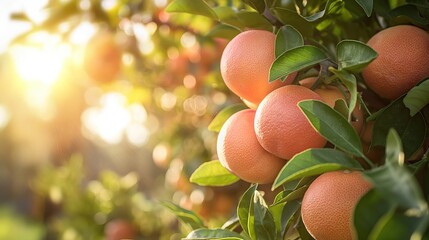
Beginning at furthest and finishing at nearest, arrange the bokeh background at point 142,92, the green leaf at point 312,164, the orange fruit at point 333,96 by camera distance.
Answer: the bokeh background at point 142,92, the orange fruit at point 333,96, the green leaf at point 312,164

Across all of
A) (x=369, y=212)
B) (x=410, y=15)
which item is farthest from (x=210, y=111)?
(x=369, y=212)

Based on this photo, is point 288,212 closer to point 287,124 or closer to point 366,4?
point 287,124

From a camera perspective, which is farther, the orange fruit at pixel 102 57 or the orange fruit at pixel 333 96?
the orange fruit at pixel 102 57

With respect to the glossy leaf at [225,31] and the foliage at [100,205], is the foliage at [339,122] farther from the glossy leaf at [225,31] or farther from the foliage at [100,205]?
the foliage at [100,205]

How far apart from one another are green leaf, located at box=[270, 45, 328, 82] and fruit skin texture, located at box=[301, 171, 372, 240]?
0.10 meters

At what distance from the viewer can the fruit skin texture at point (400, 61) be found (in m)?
0.55

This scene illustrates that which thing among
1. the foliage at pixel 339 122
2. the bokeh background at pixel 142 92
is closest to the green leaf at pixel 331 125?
the foliage at pixel 339 122

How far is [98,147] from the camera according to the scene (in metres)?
7.98

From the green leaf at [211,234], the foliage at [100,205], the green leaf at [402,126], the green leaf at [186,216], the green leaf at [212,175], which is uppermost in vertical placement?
the green leaf at [402,126]

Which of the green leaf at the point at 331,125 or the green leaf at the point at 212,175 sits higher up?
the green leaf at the point at 331,125

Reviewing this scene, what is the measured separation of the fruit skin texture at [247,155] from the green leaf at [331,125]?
0.09 metres

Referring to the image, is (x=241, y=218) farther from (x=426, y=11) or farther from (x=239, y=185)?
(x=239, y=185)

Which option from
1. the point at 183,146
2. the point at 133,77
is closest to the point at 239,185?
the point at 183,146

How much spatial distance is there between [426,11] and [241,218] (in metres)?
0.30
